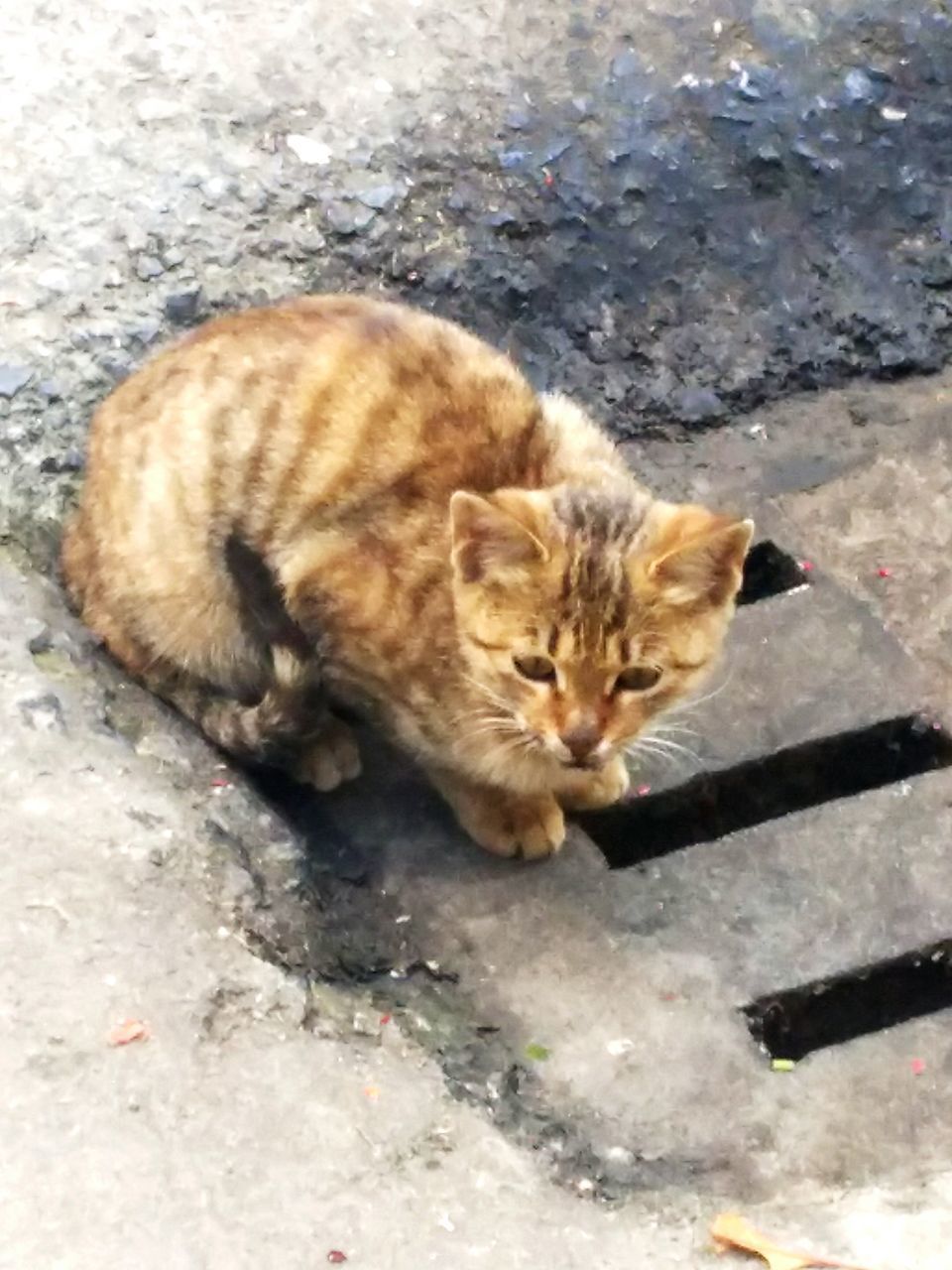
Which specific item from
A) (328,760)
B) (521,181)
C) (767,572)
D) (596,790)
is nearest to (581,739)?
(596,790)

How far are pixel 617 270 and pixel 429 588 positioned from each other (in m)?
1.28

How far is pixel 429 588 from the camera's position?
2.46 metres

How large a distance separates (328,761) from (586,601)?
2.13 ft

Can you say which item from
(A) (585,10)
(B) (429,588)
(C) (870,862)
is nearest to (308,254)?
(A) (585,10)

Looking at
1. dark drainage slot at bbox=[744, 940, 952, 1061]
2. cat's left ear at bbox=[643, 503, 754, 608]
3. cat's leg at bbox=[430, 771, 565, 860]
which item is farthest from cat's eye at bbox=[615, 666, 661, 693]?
dark drainage slot at bbox=[744, 940, 952, 1061]

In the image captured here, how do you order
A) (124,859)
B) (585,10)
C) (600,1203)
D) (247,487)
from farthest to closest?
(585,10) → (247,487) → (124,859) → (600,1203)

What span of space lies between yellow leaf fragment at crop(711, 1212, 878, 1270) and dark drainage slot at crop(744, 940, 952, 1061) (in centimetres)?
40

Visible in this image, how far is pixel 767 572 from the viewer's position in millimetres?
3172

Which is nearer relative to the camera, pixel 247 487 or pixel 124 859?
pixel 124 859

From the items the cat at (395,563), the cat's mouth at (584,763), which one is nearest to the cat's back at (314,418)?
the cat at (395,563)

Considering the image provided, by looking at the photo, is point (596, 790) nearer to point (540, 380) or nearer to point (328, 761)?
point (328, 761)

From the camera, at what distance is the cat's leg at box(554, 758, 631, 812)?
8.70ft

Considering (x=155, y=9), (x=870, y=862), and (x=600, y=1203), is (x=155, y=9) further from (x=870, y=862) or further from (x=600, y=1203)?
(x=600, y=1203)

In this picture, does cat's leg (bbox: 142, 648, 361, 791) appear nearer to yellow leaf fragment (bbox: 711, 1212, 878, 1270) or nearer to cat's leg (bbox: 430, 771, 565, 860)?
cat's leg (bbox: 430, 771, 565, 860)
